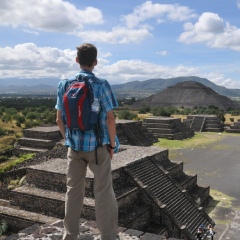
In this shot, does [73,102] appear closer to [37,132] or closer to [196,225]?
[196,225]

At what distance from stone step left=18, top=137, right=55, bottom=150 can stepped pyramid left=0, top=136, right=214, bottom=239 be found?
749 cm

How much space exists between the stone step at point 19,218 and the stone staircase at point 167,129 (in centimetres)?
2412

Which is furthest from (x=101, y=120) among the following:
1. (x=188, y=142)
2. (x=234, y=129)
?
(x=234, y=129)

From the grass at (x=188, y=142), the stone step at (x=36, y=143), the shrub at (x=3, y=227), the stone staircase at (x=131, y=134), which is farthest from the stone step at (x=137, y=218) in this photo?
the grass at (x=188, y=142)

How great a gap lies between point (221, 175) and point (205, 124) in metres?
24.1

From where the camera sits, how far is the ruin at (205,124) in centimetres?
4091

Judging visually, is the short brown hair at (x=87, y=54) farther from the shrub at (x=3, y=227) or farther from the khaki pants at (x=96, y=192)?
the shrub at (x=3, y=227)

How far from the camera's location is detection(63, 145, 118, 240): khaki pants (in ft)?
12.5

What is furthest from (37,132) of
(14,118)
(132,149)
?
(14,118)

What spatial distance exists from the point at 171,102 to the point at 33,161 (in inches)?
3198

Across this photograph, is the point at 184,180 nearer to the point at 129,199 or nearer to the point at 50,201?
the point at 129,199

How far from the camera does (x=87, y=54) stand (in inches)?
143

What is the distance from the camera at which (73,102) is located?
354 cm

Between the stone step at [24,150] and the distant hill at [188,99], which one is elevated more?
the distant hill at [188,99]
